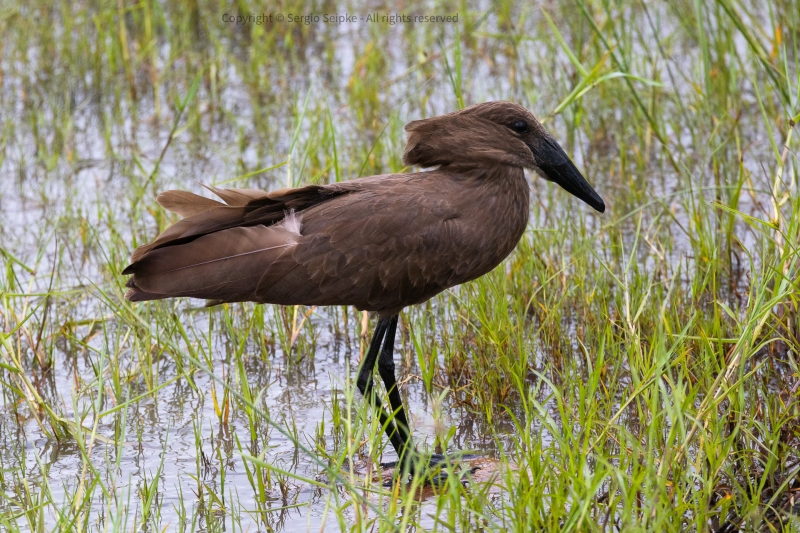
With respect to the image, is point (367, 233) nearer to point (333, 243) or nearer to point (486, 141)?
point (333, 243)

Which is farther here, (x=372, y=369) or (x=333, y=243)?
(x=372, y=369)

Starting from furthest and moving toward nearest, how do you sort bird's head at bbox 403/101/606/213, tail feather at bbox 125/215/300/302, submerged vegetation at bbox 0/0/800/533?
bird's head at bbox 403/101/606/213 < tail feather at bbox 125/215/300/302 < submerged vegetation at bbox 0/0/800/533

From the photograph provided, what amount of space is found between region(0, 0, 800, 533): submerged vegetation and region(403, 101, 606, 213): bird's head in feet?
2.04

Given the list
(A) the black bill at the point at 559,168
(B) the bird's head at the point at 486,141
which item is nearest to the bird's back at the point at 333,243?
(B) the bird's head at the point at 486,141

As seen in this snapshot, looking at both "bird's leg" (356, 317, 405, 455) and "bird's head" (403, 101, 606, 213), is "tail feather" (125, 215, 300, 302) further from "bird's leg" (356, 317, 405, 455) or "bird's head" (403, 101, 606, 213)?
"bird's head" (403, 101, 606, 213)

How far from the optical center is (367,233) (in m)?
4.04

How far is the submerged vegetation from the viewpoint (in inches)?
137

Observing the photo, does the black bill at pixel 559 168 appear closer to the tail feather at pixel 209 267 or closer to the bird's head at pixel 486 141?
the bird's head at pixel 486 141

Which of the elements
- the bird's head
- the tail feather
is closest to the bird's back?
the tail feather

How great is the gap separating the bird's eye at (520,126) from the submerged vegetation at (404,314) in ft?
2.36

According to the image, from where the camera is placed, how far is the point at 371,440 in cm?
349

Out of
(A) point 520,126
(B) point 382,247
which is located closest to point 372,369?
(B) point 382,247

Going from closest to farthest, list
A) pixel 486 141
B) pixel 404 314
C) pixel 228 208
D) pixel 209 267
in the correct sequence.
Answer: pixel 209 267 → pixel 228 208 → pixel 486 141 → pixel 404 314

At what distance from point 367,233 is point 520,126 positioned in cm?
73
